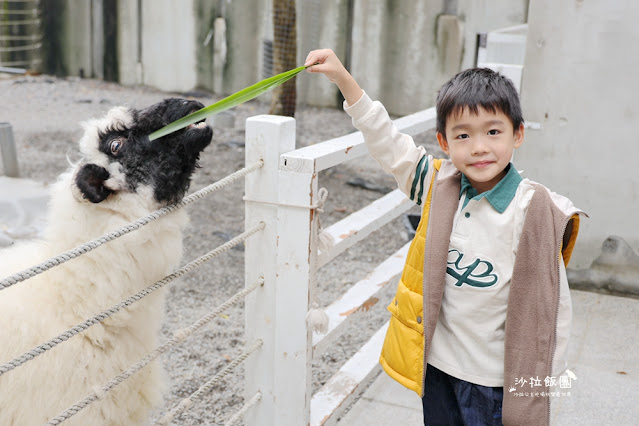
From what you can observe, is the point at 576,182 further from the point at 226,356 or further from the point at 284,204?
the point at 284,204

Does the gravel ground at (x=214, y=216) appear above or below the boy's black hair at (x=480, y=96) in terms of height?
below

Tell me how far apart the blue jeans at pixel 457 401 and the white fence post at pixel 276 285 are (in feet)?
1.88

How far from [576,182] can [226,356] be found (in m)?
2.54

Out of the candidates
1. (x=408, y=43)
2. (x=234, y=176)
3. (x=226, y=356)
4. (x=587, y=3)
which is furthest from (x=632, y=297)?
(x=408, y=43)

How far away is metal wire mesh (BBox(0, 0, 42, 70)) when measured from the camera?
1266cm

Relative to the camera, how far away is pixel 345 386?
3320mm

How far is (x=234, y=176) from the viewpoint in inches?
93.5

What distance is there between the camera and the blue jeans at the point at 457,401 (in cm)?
214

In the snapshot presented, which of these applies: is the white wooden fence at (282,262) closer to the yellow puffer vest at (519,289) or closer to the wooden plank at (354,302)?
the wooden plank at (354,302)

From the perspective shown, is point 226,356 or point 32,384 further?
point 226,356

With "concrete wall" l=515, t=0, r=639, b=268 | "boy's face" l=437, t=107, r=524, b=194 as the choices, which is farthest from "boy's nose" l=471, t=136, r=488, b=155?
"concrete wall" l=515, t=0, r=639, b=268

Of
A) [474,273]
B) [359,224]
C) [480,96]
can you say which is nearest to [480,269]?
[474,273]

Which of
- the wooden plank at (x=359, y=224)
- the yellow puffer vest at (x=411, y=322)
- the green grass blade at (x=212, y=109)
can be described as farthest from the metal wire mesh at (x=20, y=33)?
the yellow puffer vest at (x=411, y=322)

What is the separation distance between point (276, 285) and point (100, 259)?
2.41ft
